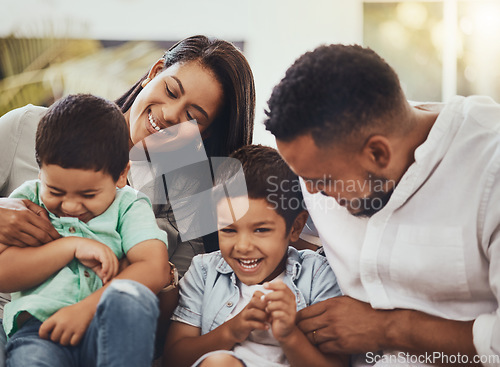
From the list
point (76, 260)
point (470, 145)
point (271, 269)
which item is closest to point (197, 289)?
point (271, 269)

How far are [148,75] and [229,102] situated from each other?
26 cm

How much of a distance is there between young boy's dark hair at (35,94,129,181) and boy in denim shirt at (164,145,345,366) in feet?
0.83

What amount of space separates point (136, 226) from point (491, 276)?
0.65 metres

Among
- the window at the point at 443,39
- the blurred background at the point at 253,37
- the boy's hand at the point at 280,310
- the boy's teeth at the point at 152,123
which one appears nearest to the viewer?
the boy's hand at the point at 280,310

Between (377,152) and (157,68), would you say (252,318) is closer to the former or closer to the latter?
(377,152)

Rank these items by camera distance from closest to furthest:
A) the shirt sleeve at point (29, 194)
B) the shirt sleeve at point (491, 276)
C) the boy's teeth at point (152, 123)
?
the shirt sleeve at point (491, 276) → the shirt sleeve at point (29, 194) → the boy's teeth at point (152, 123)

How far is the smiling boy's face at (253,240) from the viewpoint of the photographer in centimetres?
Result: 114

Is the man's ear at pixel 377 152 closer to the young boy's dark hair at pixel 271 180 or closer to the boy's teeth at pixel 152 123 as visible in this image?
Answer: the young boy's dark hair at pixel 271 180

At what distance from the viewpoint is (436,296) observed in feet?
3.36

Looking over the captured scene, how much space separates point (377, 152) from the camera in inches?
39.4

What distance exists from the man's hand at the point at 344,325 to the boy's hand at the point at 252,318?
0.31 feet

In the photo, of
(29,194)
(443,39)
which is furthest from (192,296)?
(443,39)

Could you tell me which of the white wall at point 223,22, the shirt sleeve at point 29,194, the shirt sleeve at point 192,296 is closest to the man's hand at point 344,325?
the shirt sleeve at point 192,296

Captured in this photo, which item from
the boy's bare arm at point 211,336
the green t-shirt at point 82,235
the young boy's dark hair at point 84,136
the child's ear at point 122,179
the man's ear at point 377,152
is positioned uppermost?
the young boy's dark hair at point 84,136
